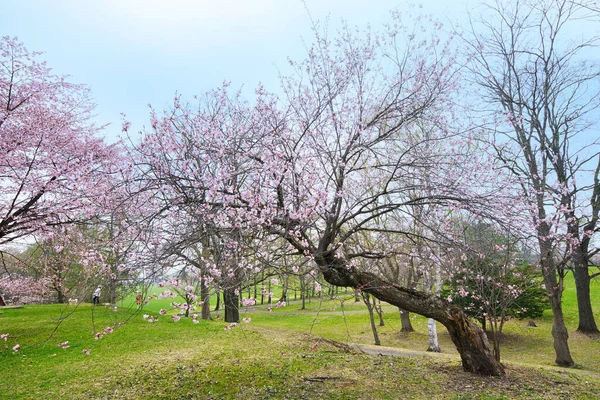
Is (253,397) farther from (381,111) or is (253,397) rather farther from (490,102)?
(490,102)

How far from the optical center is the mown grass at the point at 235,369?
254 inches

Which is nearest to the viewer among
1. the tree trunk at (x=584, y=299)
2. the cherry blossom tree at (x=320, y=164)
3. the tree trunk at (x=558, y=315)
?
the cherry blossom tree at (x=320, y=164)

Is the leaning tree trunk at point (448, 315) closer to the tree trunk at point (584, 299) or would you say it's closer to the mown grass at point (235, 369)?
the mown grass at point (235, 369)

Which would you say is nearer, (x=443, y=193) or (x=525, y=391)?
(x=443, y=193)

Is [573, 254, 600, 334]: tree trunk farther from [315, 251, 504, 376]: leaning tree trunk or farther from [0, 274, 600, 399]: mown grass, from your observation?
[315, 251, 504, 376]: leaning tree trunk

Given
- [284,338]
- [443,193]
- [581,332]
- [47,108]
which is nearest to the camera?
[443,193]

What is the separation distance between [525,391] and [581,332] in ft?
35.8

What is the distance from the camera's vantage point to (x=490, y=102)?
12.0m

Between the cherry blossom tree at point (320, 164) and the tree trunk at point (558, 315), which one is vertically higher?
the cherry blossom tree at point (320, 164)

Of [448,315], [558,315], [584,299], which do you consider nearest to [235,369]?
[448,315]

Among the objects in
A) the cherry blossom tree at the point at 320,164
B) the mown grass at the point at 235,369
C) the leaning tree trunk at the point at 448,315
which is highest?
the cherry blossom tree at the point at 320,164

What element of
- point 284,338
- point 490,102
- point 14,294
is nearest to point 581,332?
point 490,102

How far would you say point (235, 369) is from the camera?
7887mm

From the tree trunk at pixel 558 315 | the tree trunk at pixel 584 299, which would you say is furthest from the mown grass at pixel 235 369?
the tree trunk at pixel 584 299
